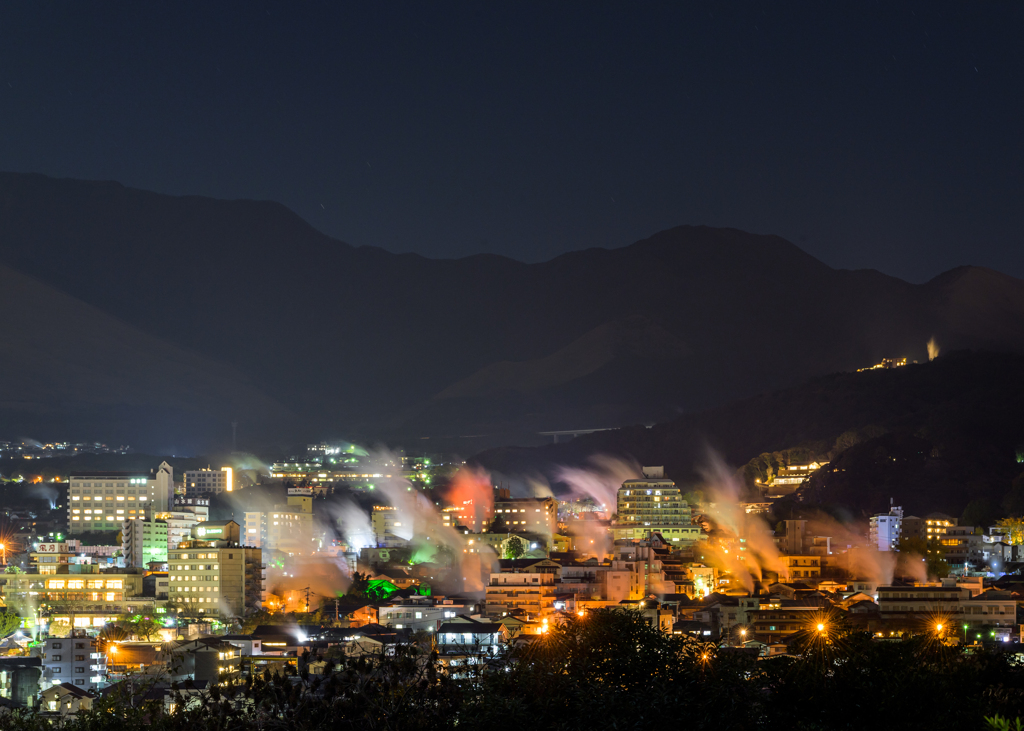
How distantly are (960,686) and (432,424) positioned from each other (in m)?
133

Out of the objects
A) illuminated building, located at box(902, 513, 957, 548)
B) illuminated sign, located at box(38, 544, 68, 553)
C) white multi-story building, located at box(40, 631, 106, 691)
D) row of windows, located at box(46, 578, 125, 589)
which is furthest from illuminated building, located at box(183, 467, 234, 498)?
white multi-story building, located at box(40, 631, 106, 691)

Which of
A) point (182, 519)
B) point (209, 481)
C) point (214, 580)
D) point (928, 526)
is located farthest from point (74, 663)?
point (209, 481)

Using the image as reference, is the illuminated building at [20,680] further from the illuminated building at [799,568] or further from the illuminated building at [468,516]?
the illuminated building at [468,516]

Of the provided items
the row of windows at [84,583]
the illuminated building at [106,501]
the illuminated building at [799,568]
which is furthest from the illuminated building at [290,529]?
the illuminated building at [799,568]

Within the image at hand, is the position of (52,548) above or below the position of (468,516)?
below

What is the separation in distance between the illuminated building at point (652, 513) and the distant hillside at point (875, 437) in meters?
6.92

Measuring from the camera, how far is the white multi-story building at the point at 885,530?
51.4m

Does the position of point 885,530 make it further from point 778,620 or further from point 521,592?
point 778,620

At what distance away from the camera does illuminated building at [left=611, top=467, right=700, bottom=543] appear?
5197 cm

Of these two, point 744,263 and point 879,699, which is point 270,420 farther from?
point 879,699

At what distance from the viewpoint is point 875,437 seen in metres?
68.7

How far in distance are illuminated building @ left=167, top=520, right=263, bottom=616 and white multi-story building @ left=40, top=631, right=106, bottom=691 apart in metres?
10.5

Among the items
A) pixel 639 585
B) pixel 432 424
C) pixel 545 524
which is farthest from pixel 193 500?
pixel 432 424

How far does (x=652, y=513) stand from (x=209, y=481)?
111 feet
